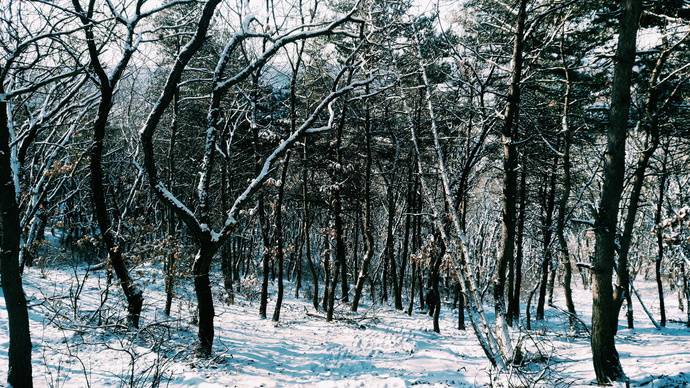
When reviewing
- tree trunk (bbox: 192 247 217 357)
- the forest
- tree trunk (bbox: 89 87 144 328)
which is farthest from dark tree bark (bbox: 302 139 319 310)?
tree trunk (bbox: 89 87 144 328)

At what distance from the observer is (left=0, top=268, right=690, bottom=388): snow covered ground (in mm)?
6836

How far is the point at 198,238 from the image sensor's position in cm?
848

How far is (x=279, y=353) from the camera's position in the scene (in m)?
9.77

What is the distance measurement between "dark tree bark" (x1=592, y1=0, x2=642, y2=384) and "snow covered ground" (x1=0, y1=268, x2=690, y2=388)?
0.65 meters

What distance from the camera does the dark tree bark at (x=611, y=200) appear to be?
18.7ft

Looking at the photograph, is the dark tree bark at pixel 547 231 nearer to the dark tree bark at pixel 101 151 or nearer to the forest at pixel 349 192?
the forest at pixel 349 192

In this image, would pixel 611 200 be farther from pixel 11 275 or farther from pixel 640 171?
pixel 11 275

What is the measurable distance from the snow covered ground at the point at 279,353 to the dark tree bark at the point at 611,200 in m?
0.65

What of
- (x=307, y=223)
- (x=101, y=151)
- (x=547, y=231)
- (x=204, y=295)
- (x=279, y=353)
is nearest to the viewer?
(x=204, y=295)

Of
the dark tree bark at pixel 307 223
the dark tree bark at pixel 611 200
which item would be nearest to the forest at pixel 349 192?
the dark tree bark at pixel 611 200

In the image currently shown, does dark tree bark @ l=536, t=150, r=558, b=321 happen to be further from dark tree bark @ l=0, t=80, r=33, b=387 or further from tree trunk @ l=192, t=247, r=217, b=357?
dark tree bark @ l=0, t=80, r=33, b=387

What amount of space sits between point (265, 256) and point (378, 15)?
791 cm

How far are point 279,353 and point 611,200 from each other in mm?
7656

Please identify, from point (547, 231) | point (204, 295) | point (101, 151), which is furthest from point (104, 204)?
point (547, 231)
